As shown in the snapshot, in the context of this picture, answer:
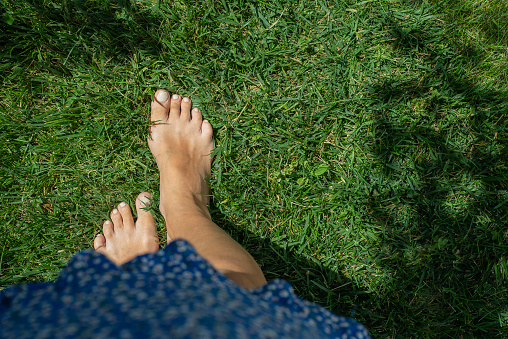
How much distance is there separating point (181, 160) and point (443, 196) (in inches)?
72.2

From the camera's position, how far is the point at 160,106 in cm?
233

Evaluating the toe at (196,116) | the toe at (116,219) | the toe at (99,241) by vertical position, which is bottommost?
the toe at (99,241)

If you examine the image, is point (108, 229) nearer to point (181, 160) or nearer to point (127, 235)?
point (127, 235)

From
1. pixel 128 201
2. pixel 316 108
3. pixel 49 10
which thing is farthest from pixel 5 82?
pixel 316 108

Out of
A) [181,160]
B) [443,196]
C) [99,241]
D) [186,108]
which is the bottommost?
[99,241]

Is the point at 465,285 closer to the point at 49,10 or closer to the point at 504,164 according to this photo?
the point at 504,164

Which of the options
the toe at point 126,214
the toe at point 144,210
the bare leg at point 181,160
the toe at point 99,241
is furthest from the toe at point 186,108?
the toe at point 99,241

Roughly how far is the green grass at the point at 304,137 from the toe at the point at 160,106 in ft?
0.20

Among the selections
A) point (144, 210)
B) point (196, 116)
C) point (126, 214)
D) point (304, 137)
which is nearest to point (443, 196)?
point (304, 137)

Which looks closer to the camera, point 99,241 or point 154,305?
point 154,305

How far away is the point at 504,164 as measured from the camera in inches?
89.9

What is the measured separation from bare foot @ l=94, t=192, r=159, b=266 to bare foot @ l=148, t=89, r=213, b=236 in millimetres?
167

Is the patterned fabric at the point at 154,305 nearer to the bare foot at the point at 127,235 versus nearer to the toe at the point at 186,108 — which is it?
the bare foot at the point at 127,235

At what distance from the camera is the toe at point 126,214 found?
7.70ft
